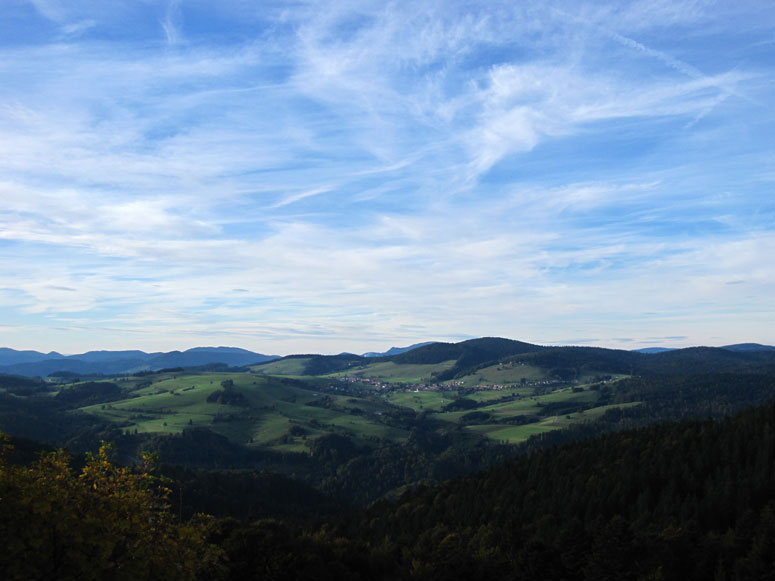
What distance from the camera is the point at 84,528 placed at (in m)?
33.8

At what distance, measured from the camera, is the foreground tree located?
32844 millimetres

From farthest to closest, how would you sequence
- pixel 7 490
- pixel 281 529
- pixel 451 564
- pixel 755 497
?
1. pixel 755 497
2. pixel 281 529
3. pixel 451 564
4. pixel 7 490

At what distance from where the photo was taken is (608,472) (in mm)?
160625

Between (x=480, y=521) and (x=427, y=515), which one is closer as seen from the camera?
(x=480, y=521)

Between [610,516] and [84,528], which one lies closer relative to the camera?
[84,528]

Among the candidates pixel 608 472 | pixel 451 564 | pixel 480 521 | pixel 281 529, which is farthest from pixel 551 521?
pixel 281 529

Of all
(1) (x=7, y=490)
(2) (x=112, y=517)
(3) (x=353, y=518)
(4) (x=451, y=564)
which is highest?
(1) (x=7, y=490)

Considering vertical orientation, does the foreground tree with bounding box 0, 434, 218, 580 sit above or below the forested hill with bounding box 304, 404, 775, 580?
above

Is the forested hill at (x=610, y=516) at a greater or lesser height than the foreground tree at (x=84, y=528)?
lesser

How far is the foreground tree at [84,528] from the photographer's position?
108 feet

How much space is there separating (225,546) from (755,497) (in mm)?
113104

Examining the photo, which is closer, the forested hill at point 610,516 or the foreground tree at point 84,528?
the foreground tree at point 84,528

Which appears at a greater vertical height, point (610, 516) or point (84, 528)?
point (84, 528)

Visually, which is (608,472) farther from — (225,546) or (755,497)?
(225,546)
